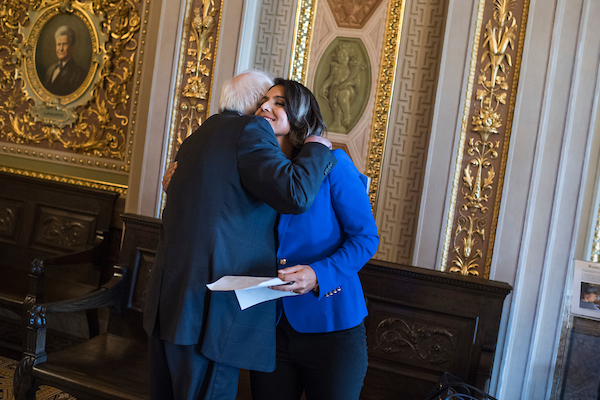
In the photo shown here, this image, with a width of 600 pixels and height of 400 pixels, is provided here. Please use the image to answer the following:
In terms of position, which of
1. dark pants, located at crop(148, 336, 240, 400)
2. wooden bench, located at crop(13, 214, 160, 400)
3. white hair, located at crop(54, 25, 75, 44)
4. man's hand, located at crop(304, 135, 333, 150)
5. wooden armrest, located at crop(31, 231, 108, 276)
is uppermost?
white hair, located at crop(54, 25, 75, 44)

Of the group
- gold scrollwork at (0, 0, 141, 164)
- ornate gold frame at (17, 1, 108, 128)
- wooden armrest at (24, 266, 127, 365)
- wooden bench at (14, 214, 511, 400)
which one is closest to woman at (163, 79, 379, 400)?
wooden bench at (14, 214, 511, 400)

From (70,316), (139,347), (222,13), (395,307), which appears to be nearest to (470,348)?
(395,307)

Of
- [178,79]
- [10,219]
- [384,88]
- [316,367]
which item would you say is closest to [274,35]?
[178,79]

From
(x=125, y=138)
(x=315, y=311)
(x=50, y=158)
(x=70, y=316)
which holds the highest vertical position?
(x=125, y=138)

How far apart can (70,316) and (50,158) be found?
4.09 feet

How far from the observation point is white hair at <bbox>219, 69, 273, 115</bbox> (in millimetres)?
1598

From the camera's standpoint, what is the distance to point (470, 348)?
88.4 inches

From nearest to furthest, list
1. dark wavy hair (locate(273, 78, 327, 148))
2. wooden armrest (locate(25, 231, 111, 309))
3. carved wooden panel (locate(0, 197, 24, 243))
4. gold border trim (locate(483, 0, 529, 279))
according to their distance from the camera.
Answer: dark wavy hair (locate(273, 78, 327, 148)) → gold border trim (locate(483, 0, 529, 279)) → wooden armrest (locate(25, 231, 111, 309)) → carved wooden panel (locate(0, 197, 24, 243))

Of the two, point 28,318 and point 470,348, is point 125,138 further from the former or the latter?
point 470,348

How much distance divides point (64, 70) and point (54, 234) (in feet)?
4.19

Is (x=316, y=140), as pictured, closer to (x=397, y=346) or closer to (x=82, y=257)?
→ (x=397, y=346)

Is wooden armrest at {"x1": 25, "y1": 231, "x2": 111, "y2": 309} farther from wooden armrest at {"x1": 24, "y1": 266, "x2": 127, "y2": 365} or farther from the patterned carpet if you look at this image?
the patterned carpet

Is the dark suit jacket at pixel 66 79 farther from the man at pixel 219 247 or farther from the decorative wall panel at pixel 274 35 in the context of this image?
the man at pixel 219 247

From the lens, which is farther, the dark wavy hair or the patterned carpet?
the patterned carpet
